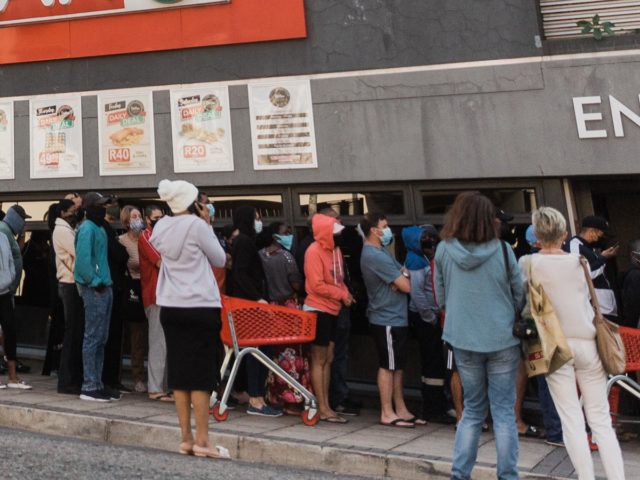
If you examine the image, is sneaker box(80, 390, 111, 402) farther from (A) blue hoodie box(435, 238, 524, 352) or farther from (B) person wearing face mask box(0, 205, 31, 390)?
(A) blue hoodie box(435, 238, 524, 352)

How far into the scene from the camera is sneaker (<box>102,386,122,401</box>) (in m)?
8.05

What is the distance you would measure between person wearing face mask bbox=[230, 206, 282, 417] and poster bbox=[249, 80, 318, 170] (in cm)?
195

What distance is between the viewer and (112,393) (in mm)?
8125

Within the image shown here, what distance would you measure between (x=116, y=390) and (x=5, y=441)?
7.18 feet

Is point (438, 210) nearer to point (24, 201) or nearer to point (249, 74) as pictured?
point (249, 74)

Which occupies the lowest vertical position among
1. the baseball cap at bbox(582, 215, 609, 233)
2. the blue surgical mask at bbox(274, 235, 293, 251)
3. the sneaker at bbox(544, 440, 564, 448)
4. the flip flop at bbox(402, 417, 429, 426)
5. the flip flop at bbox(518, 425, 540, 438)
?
the sneaker at bbox(544, 440, 564, 448)

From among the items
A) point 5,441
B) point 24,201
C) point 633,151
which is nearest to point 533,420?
point 633,151

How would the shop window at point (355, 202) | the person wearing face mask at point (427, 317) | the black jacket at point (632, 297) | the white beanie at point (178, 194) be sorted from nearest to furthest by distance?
the white beanie at point (178, 194) < the black jacket at point (632, 297) < the person wearing face mask at point (427, 317) < the shop window at point (355, 202)

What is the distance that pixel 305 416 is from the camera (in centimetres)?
734

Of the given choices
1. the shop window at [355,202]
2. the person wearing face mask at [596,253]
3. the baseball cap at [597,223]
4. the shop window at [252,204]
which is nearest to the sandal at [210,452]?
the person wearing face mask at [596,253]

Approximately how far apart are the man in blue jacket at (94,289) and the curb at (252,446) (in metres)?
0.76

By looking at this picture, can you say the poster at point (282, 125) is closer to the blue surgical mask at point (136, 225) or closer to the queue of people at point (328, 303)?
the queue of people at point (328, 303)

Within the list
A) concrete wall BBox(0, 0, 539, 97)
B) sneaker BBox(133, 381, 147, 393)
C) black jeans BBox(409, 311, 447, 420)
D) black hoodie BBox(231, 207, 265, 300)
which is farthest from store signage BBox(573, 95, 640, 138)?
sneaker BBox(133, 381, 147, 393)

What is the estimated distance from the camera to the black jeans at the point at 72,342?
805 centimetres
